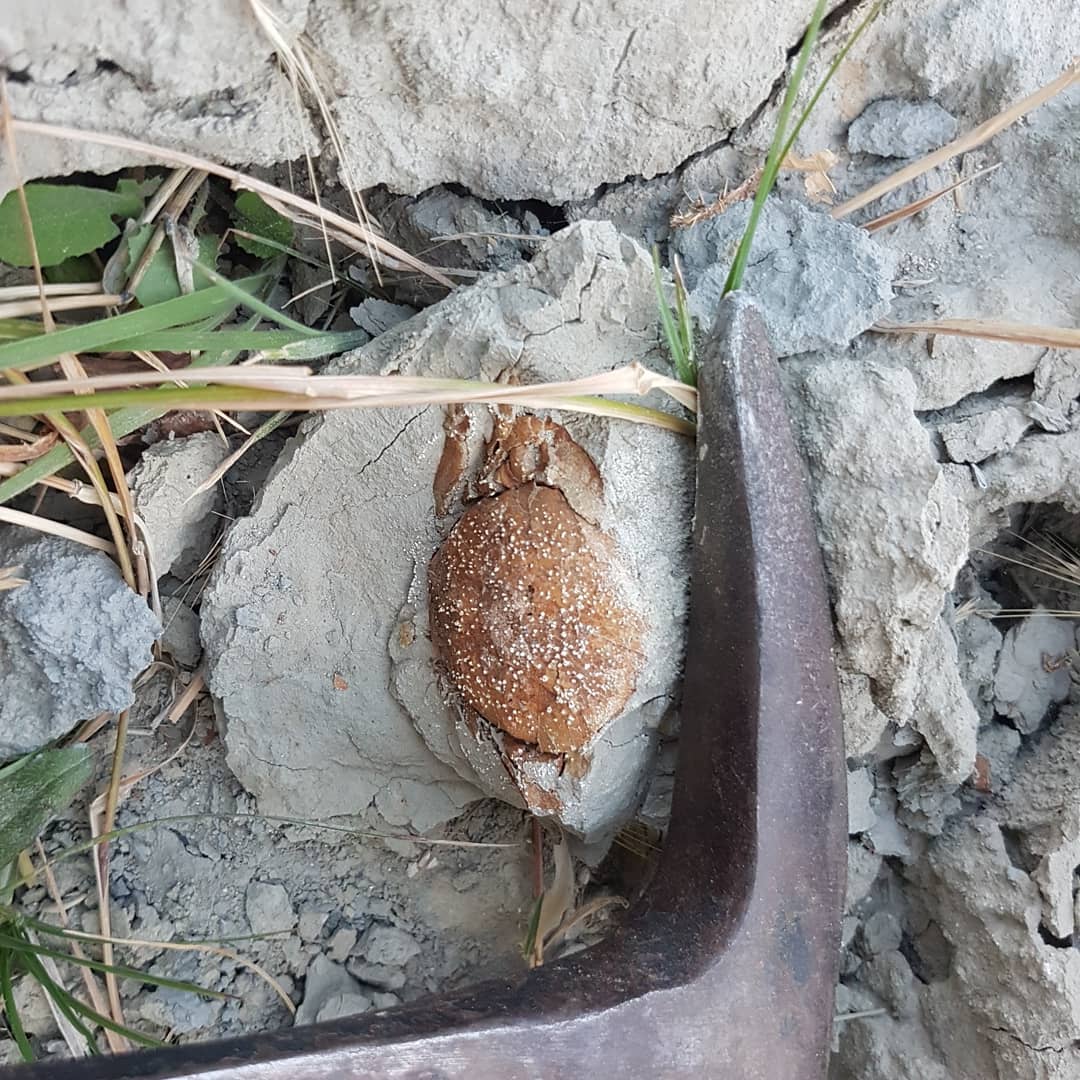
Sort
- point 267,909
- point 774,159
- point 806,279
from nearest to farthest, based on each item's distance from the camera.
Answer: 1. point 774,159
2. point 806,279
3. point 267,909

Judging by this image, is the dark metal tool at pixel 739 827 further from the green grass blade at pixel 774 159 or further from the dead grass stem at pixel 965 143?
the dead grass stem at pixel 965 143

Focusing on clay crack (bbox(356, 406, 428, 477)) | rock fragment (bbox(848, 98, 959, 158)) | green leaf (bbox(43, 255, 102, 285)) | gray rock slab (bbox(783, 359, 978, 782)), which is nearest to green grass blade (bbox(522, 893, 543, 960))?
gray rock slab (bbox(783, 359, 978, 782))

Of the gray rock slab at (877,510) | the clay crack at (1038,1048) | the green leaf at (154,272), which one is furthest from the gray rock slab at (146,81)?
the clay crack at (1038,1048)

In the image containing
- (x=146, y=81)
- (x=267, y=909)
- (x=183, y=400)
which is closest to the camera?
(x=183, y=400)

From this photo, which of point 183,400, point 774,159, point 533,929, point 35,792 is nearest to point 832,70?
point 774,159

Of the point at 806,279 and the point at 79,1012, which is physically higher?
the point at 806,279

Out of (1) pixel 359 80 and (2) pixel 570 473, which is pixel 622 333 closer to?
(2) pixel 570 473

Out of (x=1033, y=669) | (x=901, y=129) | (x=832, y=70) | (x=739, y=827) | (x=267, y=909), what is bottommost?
(x=267, y=909)

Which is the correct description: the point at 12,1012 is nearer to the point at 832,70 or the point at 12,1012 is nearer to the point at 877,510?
the point at 877,510

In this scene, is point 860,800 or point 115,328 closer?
point 115,328
